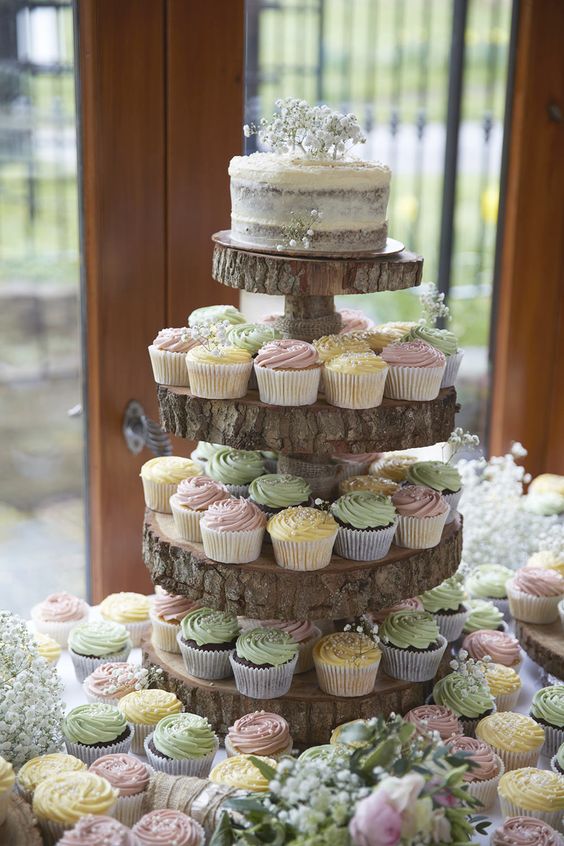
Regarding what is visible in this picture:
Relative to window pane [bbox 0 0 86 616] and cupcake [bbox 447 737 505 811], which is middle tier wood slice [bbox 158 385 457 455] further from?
window pane [bbox 0 0 86 616]

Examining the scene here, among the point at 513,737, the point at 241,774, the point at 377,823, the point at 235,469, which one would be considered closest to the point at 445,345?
the point at 235,469

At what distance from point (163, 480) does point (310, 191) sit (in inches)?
28.8

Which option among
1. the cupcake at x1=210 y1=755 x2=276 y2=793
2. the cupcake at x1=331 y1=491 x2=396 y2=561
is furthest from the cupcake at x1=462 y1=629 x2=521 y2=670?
the cupcake at x1=210 y1=755 x2=276 y2=793

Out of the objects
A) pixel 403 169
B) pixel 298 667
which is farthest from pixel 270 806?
pixel 403 169

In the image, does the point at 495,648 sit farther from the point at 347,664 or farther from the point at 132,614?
the point at 132,614

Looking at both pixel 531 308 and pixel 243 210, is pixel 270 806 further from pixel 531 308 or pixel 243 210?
pixel 531 308

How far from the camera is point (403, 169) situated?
12.1 feet

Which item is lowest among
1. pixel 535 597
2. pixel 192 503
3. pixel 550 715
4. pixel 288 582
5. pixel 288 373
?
pixel 550 715

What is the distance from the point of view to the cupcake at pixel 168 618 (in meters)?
2.48

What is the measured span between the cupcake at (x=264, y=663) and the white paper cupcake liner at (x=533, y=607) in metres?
0.74

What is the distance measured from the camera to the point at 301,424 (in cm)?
220

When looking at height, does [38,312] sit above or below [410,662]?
above

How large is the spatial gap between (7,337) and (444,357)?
1279mm

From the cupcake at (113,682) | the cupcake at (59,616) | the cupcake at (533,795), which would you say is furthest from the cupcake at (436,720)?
the cupcake at (59,616)
